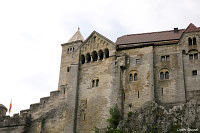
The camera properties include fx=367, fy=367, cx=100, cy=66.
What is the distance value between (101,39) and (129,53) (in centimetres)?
571

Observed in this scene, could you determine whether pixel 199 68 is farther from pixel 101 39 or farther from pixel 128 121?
pixel 101 39

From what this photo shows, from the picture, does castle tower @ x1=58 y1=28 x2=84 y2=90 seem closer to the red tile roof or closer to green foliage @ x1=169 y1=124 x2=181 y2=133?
the red tile roof

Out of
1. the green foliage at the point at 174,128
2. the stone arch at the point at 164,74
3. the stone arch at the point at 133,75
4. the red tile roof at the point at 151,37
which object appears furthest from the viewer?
the red tile roof at the point at 151,37

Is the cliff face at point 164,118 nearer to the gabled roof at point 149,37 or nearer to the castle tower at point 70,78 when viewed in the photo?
the castle tower at point 70,78

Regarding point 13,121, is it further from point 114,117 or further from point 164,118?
point 164,118

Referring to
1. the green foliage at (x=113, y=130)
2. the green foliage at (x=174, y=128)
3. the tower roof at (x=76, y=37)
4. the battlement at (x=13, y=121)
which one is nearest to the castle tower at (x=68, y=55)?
the tower roof at (x=76, y=37)

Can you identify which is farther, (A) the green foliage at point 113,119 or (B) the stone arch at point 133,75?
(B) the stone arch at point 133,75

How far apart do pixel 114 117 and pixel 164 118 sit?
24.2ft

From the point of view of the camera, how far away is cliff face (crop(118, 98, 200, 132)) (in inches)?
1844

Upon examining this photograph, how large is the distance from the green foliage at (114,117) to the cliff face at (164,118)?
1.09 m

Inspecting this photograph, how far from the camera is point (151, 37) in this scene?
61156 mm

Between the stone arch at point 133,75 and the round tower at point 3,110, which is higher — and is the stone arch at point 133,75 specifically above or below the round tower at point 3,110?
above

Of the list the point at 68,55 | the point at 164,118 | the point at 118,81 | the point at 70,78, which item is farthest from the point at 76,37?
the point at 164,118

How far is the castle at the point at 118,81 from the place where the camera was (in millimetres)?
52750
